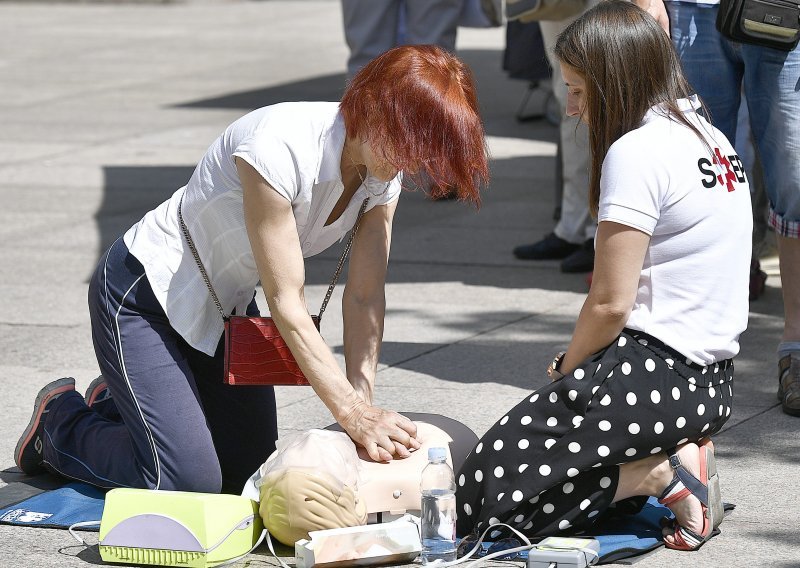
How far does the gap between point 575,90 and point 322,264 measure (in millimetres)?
3557

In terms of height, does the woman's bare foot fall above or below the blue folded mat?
above

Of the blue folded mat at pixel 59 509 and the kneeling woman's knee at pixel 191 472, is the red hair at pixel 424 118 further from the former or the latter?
the blue folded mat at pixel 59 509

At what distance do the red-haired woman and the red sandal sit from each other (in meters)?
0.68

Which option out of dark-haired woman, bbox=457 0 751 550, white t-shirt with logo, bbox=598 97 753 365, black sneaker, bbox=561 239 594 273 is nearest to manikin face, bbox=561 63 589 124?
dark-haired woman, bbox=457 0 751 550

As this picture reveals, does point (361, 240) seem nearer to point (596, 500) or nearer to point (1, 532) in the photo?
point (596, 500)

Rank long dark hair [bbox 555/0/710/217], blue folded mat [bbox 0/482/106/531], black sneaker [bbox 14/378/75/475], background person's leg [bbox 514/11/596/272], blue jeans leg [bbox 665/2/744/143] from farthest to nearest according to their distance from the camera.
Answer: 1. background person's leg [bbox 514/11/596/272]
2. blue jeans leg [bbox 665/2/744/143]
3. black sneaker [bbox 14/378/75/475]
4. blue folded mat [bbox 0/482/106/531]
5. long dark hair [bbox 555/0/710/217]

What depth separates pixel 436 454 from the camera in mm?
3342

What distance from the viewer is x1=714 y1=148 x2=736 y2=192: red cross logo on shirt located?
11.0ft

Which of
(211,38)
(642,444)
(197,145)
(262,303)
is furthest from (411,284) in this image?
(211,38)

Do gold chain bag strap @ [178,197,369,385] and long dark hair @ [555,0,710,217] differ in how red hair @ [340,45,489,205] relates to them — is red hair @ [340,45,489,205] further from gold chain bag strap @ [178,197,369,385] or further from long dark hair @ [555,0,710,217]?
gold chain bag strap @ [178,197,369,385]

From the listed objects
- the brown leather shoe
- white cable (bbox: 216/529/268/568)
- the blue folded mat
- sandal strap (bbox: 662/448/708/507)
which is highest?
sandal strap (bbox: 662/448/708/507)

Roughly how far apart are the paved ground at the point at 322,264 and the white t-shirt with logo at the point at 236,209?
711mm

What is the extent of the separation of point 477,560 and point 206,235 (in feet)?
3.75

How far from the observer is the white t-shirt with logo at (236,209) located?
3430 millimetres
